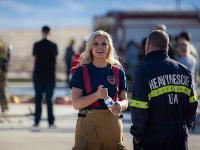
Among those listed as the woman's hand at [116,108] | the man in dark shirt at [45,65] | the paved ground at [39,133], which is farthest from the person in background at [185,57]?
the woman's hand at [116,108]

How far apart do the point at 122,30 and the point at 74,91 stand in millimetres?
21407

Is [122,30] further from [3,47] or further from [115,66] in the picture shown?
[115,66]

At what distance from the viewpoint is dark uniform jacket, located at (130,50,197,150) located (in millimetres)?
6305

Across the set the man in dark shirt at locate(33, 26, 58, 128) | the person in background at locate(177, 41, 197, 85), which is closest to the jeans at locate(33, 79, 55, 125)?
the man in dark shirt at locate(33, 26, 58, 128)

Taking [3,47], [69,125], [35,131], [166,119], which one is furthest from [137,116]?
[3,47]

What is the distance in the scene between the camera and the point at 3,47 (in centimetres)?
1642

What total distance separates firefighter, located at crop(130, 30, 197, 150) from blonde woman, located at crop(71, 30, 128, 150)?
398 mm

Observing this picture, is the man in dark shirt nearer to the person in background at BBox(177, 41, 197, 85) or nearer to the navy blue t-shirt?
the person in background at BBox(177, 41, 197, 85)

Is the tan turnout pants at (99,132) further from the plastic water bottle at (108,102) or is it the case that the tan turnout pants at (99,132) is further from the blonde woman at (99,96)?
the plastic water bottle at (108,102)

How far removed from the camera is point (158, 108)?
633cm

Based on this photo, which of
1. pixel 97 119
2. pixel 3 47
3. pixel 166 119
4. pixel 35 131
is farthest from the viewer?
pixel 3 47

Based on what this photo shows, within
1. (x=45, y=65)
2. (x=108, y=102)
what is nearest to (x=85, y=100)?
(x=108, y=102)

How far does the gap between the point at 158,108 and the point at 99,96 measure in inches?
24.9

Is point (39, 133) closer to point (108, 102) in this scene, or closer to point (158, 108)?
point (108, 102)
